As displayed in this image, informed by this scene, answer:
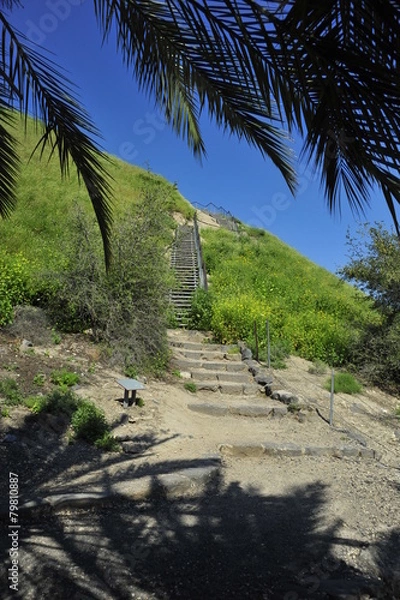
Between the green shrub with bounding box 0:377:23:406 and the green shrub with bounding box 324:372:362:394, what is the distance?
657 centimetres

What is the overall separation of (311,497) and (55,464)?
2755 millimetres

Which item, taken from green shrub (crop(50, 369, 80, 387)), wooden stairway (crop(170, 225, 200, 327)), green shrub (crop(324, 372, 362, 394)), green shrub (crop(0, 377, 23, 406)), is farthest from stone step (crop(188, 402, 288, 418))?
wooden stairway (crop(170, 225, 200, 327))

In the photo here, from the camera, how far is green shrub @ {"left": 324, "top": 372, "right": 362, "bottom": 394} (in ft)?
30.6

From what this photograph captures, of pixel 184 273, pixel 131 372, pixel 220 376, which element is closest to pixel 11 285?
pixel 131 372

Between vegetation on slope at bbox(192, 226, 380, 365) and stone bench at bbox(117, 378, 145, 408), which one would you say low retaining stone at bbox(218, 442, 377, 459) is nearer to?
stone bench at bbox(117, 378, 145, 408)

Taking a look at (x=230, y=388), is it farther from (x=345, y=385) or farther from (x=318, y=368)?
(x=318, y=368)

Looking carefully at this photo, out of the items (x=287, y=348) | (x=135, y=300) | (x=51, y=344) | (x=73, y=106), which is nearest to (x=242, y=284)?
(x=287, y=348)

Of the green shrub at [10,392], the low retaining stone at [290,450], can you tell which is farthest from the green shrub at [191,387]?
the green shrub at [10,392]

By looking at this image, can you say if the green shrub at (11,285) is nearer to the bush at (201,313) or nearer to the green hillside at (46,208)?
the green hillside at (46,208)

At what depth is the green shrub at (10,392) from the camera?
5.36 m

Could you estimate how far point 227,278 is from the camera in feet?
52.9

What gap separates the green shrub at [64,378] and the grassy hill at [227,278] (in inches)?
71.3

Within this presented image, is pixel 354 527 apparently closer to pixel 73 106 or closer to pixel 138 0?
pixel 73 106

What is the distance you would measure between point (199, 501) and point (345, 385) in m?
6.32
